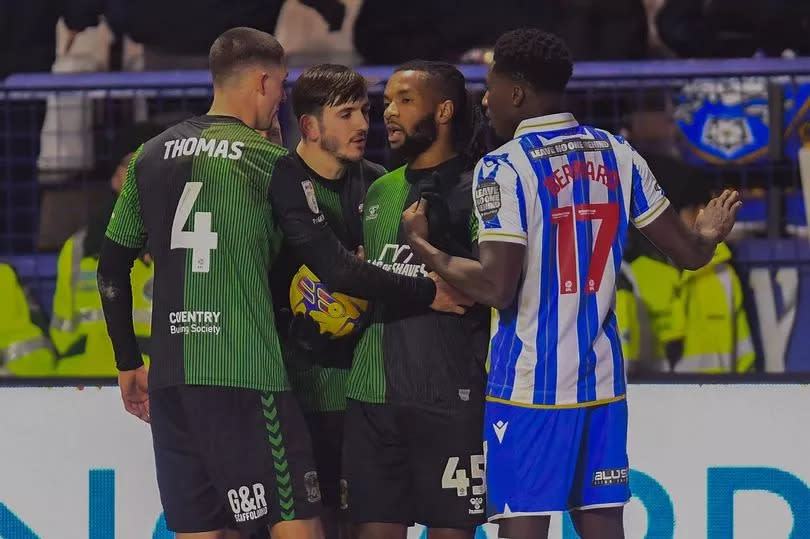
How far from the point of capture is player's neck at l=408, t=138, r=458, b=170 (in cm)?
395

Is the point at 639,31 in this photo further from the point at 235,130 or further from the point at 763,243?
the point at 235,130

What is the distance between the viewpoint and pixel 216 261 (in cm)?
368

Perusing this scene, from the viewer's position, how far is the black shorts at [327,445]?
403 cm

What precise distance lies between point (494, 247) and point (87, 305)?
240 cm

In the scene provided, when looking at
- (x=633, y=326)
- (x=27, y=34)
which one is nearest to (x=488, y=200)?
(x=633, y=326)

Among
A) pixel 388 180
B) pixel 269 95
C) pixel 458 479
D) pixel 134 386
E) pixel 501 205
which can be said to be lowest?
pixel 458 479

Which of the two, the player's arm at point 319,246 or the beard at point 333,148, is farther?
the beard at point 333,148

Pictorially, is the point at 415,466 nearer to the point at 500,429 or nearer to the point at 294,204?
the point at 500,429

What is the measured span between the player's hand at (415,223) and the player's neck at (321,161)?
35cm

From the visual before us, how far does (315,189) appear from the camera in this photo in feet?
13.0

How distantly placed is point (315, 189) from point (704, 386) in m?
1.65

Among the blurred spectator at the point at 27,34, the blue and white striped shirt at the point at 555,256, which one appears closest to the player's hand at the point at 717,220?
the blue and white striped shirt at the point at 555,256

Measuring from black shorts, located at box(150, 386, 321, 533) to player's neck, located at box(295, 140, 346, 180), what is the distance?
0.65 metres

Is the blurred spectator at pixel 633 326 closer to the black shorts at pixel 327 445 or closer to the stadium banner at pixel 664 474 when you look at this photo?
the stadium banner at pixel 664 474
